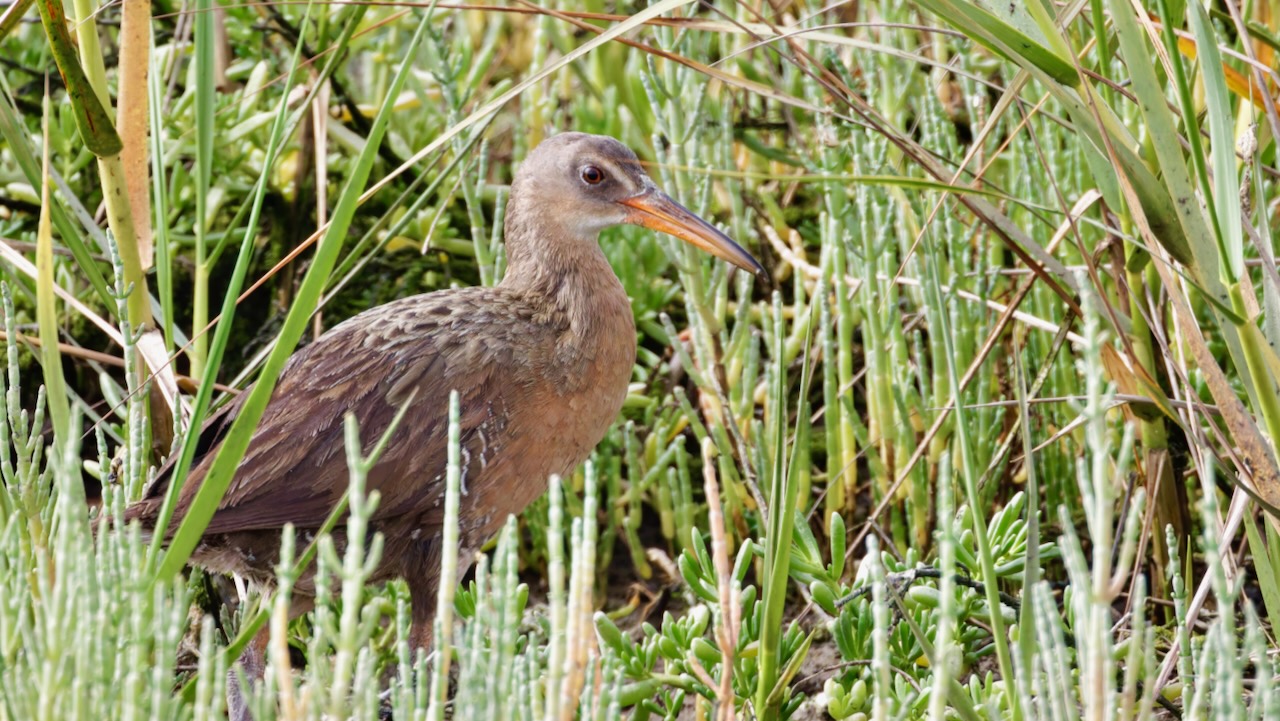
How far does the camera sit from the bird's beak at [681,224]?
3221mm

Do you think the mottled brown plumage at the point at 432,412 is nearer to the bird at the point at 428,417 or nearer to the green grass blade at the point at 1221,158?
the bird at the point at 428,417

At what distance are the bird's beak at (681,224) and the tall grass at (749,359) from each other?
0.10m

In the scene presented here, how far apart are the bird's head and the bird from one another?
0.07 metres

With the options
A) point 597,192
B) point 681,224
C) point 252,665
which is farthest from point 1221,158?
point 252,665

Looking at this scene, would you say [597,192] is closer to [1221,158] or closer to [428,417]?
[428,417]

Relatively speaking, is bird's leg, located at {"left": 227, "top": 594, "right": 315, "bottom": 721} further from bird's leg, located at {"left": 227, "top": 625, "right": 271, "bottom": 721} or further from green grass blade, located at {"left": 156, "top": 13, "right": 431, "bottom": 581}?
green grass blade, located at {"left": 156, "top": 13, "right": 431, "bottom": 581}

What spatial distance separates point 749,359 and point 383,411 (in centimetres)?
100

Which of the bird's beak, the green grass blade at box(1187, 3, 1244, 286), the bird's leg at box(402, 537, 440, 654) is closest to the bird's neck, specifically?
the bird's beak

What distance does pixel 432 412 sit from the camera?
2.92 metres

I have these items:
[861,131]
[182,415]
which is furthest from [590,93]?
[182,415]

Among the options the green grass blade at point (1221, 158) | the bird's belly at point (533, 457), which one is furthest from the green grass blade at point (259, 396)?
the green grass blade at point (1221, 158)

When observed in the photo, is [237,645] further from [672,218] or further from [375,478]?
[672,218]

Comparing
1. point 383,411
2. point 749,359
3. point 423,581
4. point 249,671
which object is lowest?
point 249,671

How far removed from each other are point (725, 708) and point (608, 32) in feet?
3.37
